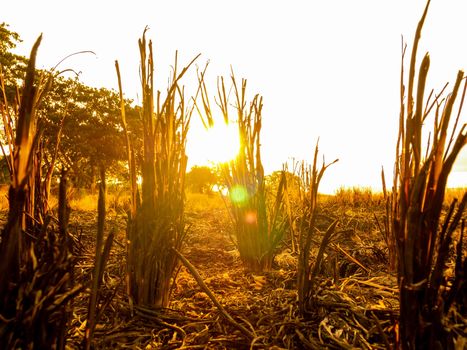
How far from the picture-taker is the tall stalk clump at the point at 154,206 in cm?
134

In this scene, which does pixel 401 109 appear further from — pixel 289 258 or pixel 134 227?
pixel 289 258

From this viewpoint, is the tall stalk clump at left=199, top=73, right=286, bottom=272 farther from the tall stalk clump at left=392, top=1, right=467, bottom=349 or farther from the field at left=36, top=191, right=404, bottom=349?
the tall stalk clump at left=392, top=1, right=467, bottom=349

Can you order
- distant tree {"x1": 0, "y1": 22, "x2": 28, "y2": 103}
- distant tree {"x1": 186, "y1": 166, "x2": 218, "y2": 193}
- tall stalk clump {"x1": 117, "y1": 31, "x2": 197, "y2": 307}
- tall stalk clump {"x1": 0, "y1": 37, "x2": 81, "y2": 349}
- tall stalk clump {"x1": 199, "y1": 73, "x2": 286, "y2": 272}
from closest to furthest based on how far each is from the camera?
1. tall stalk clump {"x1": 0, "y1": 37, "x2": 81, "y2": 349}
2. tall stalk clump {"x1": 117, "y1": 31, "x2": 197, "y2": 307}
3. tall stalk clump {"x1": 199, "y1": 73, "x2": 286, "y2": 272}
4. distant tree {"x1": 0, "y1": 22, "x2": 28, "y2": 103}
5. distant tree {"x1": 186, "y1": 166, "x2": 218, "y2": 193}

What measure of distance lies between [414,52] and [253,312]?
3.99ft

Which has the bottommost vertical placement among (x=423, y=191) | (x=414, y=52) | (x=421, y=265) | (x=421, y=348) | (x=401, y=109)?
(x=421, y=348)

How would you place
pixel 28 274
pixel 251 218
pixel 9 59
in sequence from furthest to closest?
pixel 9 59
pixel 251 218
pixel 28 274

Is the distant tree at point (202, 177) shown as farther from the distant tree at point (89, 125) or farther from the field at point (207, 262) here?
the field at point (207, 262)

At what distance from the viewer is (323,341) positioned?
3.67ft

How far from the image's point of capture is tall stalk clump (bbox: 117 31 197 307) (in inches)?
52.9

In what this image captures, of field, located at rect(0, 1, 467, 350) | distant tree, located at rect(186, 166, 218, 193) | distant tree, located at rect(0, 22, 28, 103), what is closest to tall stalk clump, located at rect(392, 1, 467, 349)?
field, located at rect(0, 1, 467, 350)

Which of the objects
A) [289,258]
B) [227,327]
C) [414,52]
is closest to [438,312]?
[414,52]

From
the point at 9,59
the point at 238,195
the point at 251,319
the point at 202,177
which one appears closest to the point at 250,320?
the point at 251,319

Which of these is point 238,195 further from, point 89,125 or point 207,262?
point 89,125

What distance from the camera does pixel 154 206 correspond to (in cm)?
140
